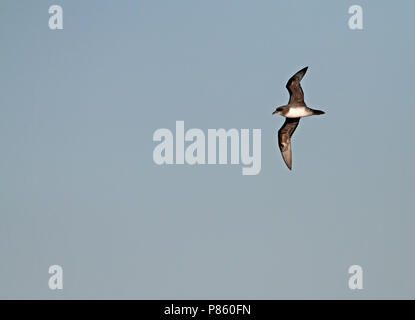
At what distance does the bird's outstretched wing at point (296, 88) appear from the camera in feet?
91.7

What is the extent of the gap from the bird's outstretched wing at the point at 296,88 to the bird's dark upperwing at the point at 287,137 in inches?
52.4

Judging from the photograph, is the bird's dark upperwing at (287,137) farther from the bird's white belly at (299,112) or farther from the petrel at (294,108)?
the bird's white belly at (299,112)

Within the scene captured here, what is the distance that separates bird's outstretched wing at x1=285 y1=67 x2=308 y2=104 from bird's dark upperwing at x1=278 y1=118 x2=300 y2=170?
4.37ft

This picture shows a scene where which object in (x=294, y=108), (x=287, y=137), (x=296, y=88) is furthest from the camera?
(x=287, y=137)

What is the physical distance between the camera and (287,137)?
30125 mm

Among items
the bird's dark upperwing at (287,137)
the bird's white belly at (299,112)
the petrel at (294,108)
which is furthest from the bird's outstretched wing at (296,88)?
the bird's dark upperwing at (287,137)

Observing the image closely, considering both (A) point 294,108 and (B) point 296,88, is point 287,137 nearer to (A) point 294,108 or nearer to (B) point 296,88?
(A) point 294,108

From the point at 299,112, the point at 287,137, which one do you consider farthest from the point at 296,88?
the point at 287,137

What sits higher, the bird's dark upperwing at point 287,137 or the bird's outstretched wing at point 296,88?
the bird's outstretched wing at point 296,88

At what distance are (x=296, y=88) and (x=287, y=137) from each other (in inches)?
103

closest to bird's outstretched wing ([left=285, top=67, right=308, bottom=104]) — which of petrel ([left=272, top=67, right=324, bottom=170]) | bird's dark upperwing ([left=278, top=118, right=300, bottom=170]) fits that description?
petrel ([left=272, top=67, right=324, bottom=170])

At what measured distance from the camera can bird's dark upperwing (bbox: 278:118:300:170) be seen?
2976 cm

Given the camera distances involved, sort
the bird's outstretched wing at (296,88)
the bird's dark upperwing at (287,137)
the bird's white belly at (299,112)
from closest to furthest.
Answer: the bird's outstretched wing at (296,88), the bird's white belly at (299,112), the bird's dark upperwing at (287,137)
